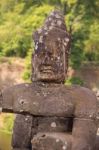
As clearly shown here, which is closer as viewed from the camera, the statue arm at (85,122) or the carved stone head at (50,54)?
the statue arm at (85,122)

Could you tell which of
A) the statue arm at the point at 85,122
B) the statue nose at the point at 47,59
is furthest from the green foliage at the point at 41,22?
the statue arm at the point at 85,122

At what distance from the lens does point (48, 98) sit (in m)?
6.09

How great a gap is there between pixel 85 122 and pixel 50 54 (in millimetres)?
723

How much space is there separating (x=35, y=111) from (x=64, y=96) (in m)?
0.31

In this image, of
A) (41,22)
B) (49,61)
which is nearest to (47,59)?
(49,61)

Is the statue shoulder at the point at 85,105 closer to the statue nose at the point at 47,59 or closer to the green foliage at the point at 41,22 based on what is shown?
the statue nose at the point at 47,59

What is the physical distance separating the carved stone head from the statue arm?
341 millimetres

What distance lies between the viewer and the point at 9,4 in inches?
1561

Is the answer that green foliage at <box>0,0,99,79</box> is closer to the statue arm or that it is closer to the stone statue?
the stone statue

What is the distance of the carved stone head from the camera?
611cm


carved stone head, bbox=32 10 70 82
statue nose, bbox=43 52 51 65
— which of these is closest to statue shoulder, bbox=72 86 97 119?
carved stone head, bbox=32 10 70 82

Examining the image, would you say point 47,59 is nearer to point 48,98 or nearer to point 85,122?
point 48,98

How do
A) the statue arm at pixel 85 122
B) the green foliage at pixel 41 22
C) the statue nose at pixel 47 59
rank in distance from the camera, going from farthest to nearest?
1. the green foliage at pixel 41 22
2. the statue nose at pixel 47 59
3. the statue arm at pixel 85 122

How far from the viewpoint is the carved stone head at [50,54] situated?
6109 mm
